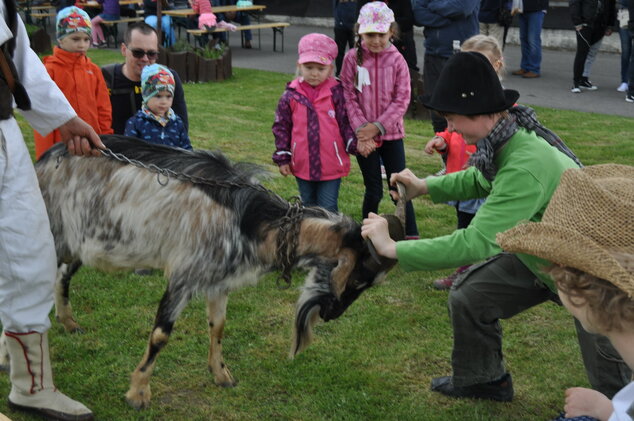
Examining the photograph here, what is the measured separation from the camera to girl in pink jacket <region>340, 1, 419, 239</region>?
Result: 639 centimetres

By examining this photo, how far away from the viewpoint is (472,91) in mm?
3582

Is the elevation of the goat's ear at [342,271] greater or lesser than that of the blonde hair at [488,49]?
lesser

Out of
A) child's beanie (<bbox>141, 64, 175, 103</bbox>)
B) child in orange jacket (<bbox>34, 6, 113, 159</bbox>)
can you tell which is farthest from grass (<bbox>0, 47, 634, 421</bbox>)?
child's beanie (<bbox>141, 64, 175, 103</bbox>)

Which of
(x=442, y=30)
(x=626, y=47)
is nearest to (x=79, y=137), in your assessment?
(x=442, y=30)

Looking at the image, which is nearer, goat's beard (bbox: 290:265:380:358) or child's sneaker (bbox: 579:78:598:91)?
goat's beard (bbox: 290:265:380:358)

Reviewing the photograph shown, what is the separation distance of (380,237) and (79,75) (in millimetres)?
3433

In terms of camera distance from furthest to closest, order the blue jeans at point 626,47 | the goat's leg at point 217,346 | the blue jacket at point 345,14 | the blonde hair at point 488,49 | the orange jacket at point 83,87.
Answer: the blue jacket at point 345,14 < the blue jeans at point 626,47 < the orange jacket at point 83,87 < the blonde hair at point 488,49 < the goat's leg at point 217,346

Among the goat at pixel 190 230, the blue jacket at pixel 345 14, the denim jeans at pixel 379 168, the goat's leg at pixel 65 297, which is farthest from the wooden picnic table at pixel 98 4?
the goat at pixel 190 230

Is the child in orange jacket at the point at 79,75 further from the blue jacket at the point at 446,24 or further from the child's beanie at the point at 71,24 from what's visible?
the blue jacket at the point at 446,24

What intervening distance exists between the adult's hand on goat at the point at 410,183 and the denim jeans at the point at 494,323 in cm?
51

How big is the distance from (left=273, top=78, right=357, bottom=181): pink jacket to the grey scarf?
90.0 inches

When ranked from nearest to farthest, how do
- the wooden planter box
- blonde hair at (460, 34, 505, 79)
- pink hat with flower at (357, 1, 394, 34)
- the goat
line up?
the goat < blonde hair at (460, 34, 505, 79) < pink hat with flower at (357, 1, 394, 34) < the wooden planter box

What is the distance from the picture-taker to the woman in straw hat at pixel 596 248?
6.70 feet

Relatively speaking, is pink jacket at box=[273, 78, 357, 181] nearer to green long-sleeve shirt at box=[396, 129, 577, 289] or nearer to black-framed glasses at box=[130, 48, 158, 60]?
black-framed glasses at box=[130, 48, 158, 60]
